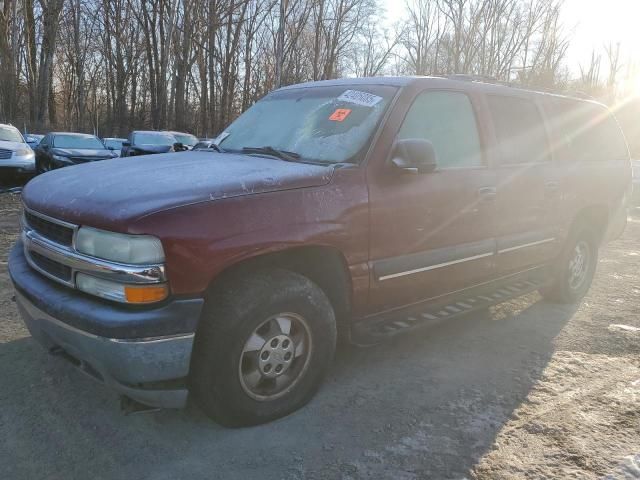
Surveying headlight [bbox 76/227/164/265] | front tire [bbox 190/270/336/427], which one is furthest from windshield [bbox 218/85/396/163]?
headlight [bbox 76/227/164/265]

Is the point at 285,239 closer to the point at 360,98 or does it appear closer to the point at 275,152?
the point at 275,152

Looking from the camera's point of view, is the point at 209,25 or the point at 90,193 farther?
the point at 209,25

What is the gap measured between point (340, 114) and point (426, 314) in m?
1.48

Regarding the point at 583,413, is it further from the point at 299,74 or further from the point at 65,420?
the point at 299,74

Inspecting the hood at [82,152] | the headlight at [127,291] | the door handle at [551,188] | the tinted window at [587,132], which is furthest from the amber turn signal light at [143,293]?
the hood at [82,152]

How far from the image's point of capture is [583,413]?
321 centimetres

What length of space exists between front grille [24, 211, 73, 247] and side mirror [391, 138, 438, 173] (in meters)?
1.85

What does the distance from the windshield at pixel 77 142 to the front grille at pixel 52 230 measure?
14.1 meters

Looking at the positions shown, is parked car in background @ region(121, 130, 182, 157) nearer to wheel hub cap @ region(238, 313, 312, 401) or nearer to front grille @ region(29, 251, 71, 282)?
front grille @ region(29, 251, 71, 282)

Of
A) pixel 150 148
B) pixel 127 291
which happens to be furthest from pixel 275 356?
pixel 150 148

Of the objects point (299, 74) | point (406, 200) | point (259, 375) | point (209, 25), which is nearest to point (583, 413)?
point (406, 200)

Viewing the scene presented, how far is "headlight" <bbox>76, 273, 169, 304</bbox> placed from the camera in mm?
2459

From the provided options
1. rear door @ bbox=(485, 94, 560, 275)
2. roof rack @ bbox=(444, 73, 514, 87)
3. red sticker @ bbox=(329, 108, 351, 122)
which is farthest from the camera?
roof rack @ bbox=(444, 73, 514, 87)

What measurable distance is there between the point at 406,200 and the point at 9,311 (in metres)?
3.37
